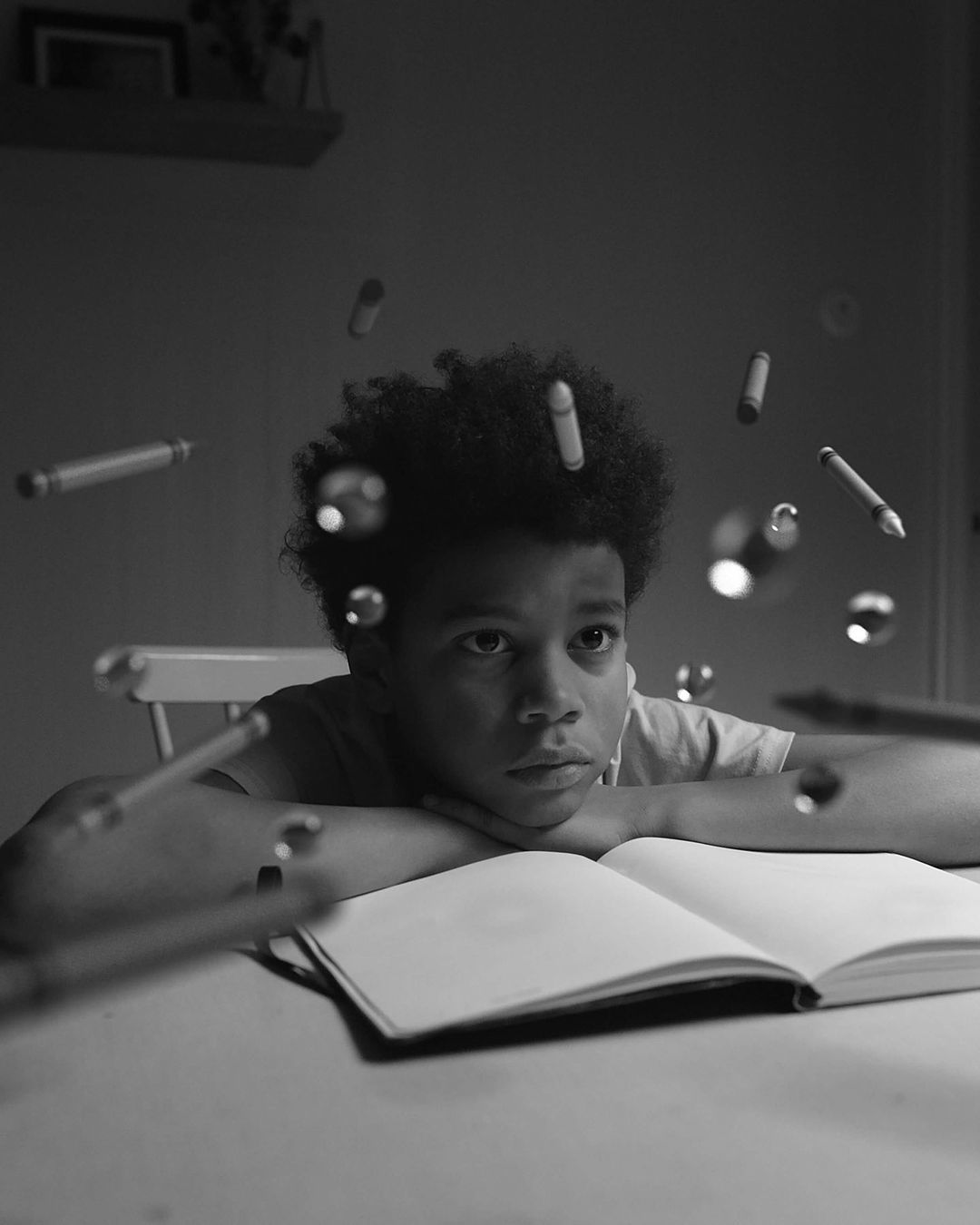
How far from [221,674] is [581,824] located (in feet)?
1.82

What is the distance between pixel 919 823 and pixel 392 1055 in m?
0.44

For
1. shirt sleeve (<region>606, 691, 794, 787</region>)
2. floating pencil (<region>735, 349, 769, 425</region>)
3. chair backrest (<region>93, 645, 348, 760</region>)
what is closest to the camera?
floating pencil (<region>735, 349, 769, 425</region>)

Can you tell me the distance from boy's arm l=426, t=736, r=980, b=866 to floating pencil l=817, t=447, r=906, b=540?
27cm

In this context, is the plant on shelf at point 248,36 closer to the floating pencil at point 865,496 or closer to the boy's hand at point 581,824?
the boy's hand at point 581,824

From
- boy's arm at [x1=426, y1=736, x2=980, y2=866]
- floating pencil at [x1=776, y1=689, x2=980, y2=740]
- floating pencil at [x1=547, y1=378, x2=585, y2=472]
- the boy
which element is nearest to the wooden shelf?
the boy

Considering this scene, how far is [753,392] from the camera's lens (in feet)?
1.71

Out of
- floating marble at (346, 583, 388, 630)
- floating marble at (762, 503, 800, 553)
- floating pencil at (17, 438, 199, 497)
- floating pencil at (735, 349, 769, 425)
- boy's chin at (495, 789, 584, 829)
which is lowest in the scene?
boy's chin at (495, 789, 584, 829)

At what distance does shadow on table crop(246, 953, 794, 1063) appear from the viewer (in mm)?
443

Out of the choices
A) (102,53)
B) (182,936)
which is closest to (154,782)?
(182,936)

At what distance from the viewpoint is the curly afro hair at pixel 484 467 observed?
2.34ft

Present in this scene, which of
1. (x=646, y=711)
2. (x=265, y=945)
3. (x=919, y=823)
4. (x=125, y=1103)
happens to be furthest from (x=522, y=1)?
(x=125, y=1103)

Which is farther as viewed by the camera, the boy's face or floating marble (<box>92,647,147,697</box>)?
the boy's face

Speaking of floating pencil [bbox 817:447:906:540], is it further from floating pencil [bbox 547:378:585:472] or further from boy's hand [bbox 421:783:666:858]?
boy's hand [bbox 421:783:666:858]

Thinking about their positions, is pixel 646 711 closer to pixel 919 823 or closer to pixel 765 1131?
pixel 919 823
